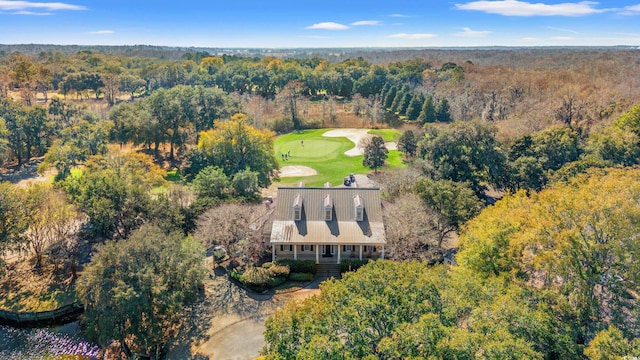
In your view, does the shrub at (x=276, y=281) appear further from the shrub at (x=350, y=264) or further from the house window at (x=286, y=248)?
the shrub at (x=350, y=264)

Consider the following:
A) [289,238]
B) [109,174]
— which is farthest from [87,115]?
[289,238]

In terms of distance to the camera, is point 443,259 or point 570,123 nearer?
point 443,259

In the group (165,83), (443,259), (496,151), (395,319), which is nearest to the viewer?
(395,319)

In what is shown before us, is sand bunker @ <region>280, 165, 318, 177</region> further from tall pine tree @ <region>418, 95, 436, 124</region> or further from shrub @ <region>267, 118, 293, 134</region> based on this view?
tall pine tree @ <region>418, 95, 436, 124</region>

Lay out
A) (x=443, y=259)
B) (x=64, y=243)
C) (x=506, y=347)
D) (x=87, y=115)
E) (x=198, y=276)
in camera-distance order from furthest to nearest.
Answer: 1. (x=87, y=115)
2. (x=443, y=259)
3. (x=64, y=243)
4. (x=198, y=276)
5. (x=506, y=347)

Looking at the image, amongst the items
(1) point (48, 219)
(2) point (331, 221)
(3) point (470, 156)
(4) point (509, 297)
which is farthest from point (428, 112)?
(1) point (48, 219)

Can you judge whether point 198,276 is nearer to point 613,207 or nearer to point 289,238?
point 289,238

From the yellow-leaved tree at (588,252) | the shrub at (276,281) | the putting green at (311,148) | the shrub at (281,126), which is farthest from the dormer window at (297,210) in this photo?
the shrub at (281,126)
